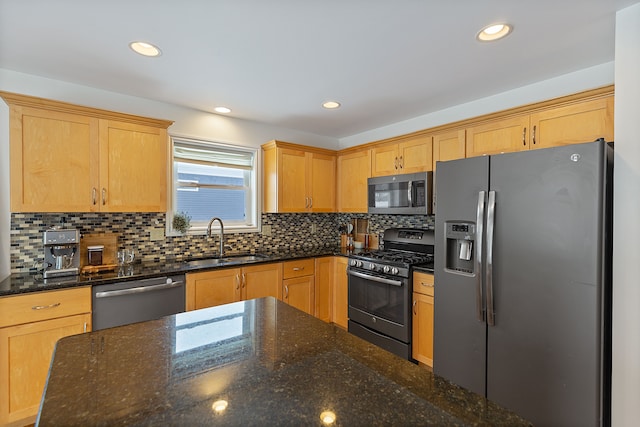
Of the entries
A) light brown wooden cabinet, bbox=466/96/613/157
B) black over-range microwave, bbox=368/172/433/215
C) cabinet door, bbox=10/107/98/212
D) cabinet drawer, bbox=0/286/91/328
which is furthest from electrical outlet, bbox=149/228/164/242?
light brown wooden cabinet, bbox=466/96/613/157

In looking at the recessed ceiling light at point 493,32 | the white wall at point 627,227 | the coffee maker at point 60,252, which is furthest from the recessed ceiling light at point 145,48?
the white wall at point 627,227

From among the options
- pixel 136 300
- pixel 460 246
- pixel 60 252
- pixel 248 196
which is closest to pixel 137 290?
pixel 136 300

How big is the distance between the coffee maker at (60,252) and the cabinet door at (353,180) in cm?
269

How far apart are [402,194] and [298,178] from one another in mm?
1242

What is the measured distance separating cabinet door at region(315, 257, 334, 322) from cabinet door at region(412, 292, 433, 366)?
1.13 meters

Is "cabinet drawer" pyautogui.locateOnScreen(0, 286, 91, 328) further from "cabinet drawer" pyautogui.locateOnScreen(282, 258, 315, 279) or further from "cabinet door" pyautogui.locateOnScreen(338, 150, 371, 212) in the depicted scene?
"cabinet door" pyautogui.locateOnScreen(338, 150, 371, 212)

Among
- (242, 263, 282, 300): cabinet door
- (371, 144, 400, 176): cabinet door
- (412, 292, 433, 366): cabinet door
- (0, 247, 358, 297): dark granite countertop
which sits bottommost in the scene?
(412, 292, 433, 366): cabinet door

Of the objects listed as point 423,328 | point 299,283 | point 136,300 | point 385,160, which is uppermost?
point 385,160

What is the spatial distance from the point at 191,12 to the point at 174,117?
163 cm

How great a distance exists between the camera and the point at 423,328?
2.66 m

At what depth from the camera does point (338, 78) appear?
2.39 m

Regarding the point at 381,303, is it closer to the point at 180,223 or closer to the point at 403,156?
the point at 403,156

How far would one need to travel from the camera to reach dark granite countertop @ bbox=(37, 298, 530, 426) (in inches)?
28.4

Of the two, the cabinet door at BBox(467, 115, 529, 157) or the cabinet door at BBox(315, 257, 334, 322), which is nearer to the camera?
the cabinet door at BBox(467, 115, 529, 157)
